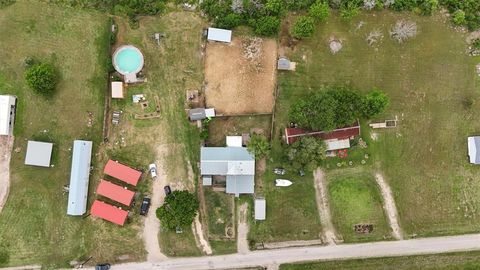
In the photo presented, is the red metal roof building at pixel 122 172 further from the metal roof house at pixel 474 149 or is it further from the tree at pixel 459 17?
the tree at pixel 459 17

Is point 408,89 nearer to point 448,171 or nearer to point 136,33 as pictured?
point 448,171

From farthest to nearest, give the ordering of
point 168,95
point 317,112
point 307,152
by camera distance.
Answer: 1. point 168,95
2. point 307,152
3. point 317,112

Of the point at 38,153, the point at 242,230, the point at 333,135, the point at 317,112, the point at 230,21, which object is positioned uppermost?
the point at 230,21

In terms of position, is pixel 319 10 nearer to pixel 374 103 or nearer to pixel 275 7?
pixel 275 7

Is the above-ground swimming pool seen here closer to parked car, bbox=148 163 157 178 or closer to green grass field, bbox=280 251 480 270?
parked car, bbox=148 163 157 178

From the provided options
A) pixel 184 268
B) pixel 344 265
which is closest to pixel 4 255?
pixel 184 268

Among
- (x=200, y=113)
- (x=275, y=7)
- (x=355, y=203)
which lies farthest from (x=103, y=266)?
(x=275, y=7)

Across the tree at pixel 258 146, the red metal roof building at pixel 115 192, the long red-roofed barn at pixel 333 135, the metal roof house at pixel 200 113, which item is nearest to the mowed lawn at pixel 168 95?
the metal roof house at pixel 200 113
